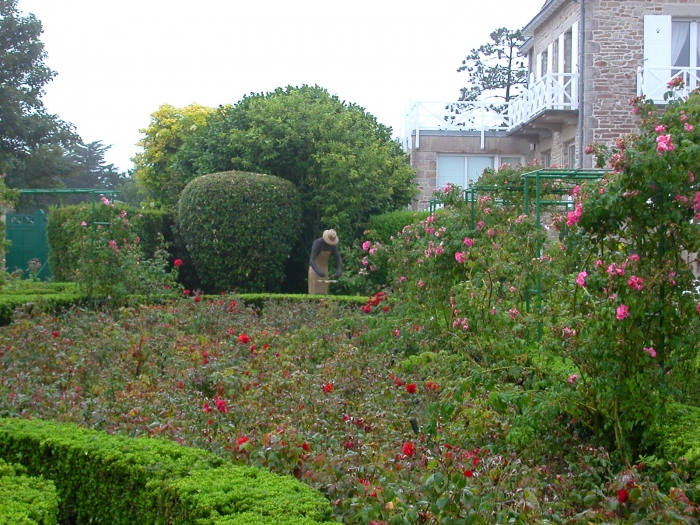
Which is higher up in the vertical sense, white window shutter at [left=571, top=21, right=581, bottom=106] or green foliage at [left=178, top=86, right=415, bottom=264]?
white window shutter at [left=571, top=21, right=581, bottom=106]

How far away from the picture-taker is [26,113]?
28797 mm

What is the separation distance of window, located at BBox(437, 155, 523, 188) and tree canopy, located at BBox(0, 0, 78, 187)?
46.1 ft

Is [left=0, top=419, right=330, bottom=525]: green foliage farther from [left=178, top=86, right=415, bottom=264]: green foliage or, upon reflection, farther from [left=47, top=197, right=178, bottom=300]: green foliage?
[left=178, top=86, right=415, bottom=264]: green foliage

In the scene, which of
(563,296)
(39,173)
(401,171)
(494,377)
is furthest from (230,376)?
(39,173)

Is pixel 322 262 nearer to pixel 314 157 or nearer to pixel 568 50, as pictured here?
pixel 314 157

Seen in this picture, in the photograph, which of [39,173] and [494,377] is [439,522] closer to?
[494,377]

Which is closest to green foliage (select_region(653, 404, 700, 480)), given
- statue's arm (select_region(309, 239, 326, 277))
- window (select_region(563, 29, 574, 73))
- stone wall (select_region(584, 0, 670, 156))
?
statue's arm (select_region(309, 239, 326, 277))

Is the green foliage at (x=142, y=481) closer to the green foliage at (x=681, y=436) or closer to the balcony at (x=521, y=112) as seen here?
the green foliage at (x=681, y=436)

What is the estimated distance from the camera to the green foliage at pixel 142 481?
3451 mm

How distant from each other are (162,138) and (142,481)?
2623 cm

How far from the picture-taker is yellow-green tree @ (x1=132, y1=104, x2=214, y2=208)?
28578 millimetres

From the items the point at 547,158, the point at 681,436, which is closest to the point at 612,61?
the point at 547,158

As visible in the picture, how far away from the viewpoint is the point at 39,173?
28.1m

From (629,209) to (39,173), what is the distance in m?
26.6
